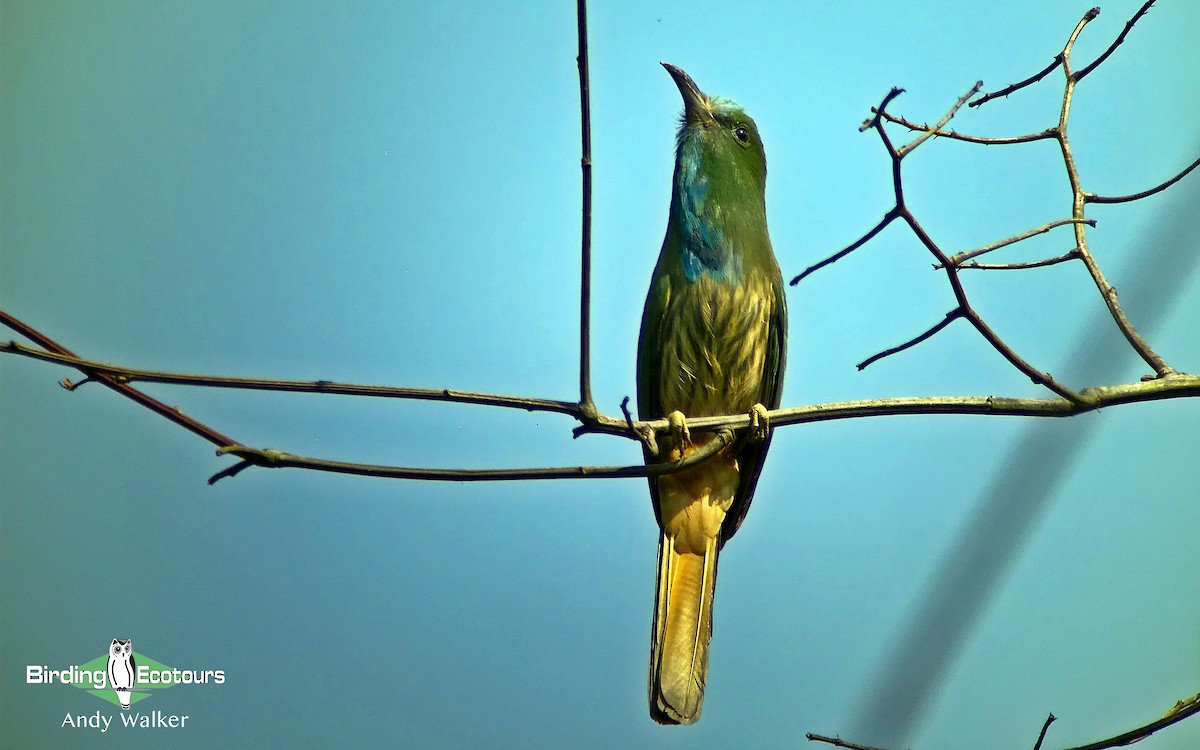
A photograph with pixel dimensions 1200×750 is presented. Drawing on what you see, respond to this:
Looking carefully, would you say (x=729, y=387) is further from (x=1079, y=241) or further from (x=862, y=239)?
(x=1079, y=241)

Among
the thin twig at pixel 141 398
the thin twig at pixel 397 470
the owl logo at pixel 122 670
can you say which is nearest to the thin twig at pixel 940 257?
the thin twig at pixel 397 470

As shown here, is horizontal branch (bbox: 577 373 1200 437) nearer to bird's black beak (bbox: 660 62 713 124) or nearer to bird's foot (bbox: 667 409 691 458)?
bird's foot (bbox: 667 409 691 458)

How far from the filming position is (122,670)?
2344mm

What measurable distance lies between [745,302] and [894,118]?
0.78 metres

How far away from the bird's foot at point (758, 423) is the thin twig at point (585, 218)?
309mm

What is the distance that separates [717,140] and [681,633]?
1340 millimetres

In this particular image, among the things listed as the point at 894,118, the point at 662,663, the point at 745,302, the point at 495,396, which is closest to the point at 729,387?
the point at 745,302

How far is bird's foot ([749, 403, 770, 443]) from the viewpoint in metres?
1.59

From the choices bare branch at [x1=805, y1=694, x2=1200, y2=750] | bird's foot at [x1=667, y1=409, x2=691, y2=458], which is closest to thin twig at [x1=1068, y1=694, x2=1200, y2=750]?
bare branch at [x1=805, y1=694, x2=1200, y2=750]

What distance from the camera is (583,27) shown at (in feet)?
4.31

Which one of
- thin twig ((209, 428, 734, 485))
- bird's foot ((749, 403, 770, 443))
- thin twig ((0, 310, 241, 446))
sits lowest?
thin twig ((209, 428, 734, 485))

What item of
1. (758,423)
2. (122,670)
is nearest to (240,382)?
(758,423)

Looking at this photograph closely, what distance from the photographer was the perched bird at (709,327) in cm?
248

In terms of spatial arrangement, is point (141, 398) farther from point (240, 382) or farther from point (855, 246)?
point (855, 246)
